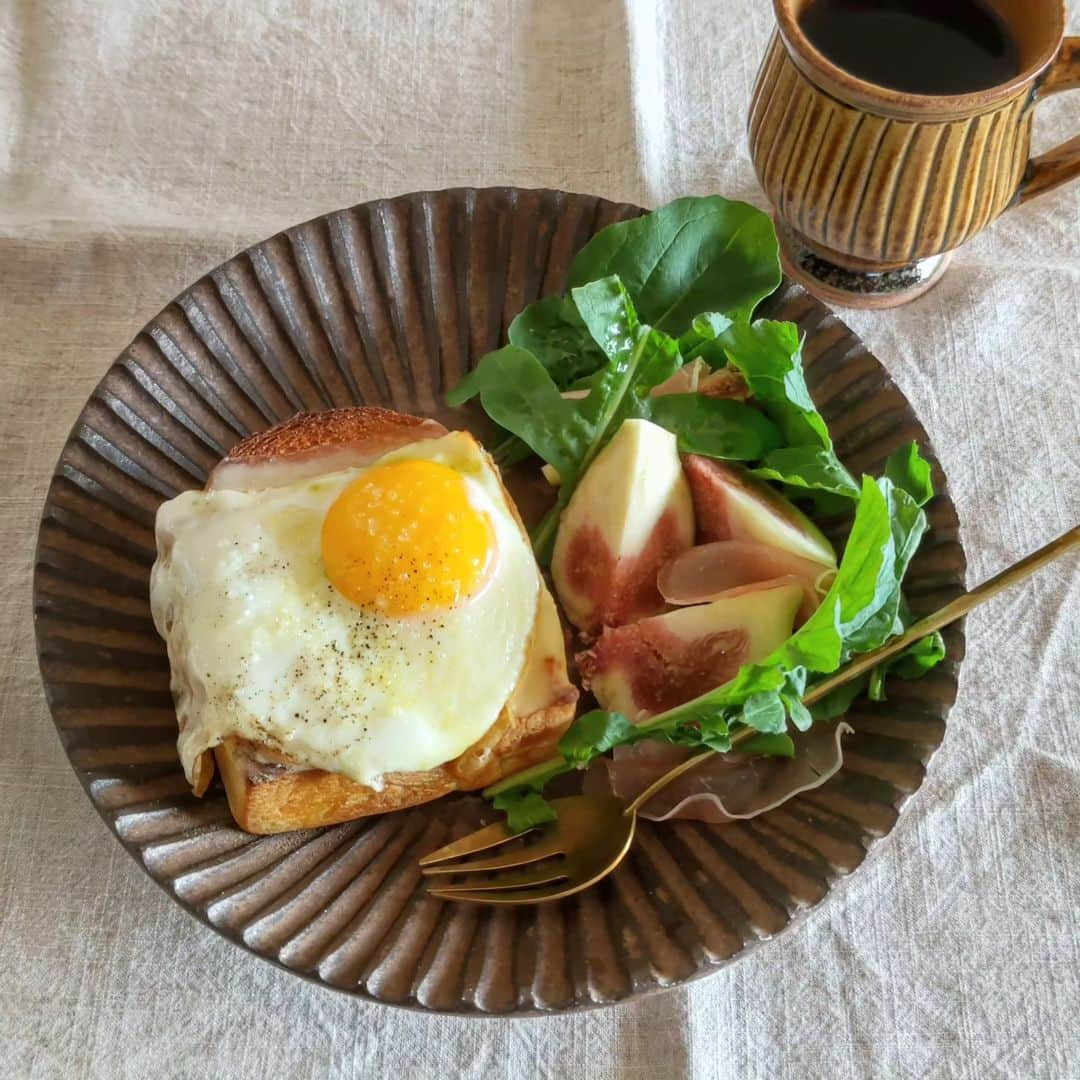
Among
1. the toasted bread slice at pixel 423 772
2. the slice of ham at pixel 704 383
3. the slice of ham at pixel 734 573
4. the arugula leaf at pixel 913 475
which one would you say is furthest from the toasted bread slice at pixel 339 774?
the arugula leaf at pixel 913 475

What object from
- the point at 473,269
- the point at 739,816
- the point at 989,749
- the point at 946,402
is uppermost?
the point at 473,269

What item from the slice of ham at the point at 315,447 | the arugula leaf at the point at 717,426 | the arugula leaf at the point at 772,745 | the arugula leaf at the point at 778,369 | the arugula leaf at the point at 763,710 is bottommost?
the arugula leaf at the point at 772,745

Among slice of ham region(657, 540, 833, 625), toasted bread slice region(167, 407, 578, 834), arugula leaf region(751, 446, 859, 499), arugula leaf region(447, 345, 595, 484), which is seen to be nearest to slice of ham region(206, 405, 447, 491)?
toasted bread slice region(167, 407, 578, 834)

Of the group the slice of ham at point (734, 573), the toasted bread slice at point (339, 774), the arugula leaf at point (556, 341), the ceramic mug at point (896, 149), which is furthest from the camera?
the arugula leaf at point (556, 341)

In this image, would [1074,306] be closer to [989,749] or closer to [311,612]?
[989,749]

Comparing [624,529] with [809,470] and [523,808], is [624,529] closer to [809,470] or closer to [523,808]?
[809,470]

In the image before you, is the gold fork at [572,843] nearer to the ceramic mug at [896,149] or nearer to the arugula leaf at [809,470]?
the arugula leaf at [809,470]

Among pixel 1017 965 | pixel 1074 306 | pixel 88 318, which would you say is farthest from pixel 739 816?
pixel 88 318
